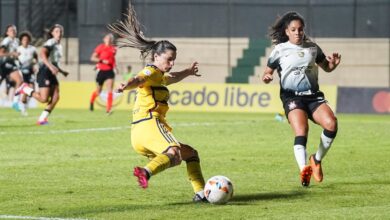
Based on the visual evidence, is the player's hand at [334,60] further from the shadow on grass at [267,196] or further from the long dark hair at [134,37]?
the long dark hair at [134,37]

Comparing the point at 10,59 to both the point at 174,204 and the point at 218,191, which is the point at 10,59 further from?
the point at 218,191

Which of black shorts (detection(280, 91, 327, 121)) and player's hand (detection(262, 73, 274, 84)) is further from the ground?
player's hand (detection(262, 73, 274, 84))

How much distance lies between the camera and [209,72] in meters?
39.8

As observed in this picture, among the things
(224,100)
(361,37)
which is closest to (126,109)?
(224,100)

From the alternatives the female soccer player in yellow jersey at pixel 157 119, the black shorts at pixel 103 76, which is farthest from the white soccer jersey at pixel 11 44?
the female soccer player in yellow jersey at pixel 157 119

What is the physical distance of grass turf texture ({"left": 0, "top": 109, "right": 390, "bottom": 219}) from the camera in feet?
34.7

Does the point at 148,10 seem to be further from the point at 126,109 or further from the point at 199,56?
the point at 126,109

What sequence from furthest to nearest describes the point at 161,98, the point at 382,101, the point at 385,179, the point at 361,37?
the point at 361,37 < the point at 382,101 < the point at 385,179 < the point at 161,98

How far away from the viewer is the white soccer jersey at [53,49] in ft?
75.0

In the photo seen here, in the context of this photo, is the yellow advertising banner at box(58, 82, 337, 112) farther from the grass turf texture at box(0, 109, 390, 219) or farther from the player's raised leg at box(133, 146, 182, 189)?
the player's raised leg at box(133, 146, 182, 189)

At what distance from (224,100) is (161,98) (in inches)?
876

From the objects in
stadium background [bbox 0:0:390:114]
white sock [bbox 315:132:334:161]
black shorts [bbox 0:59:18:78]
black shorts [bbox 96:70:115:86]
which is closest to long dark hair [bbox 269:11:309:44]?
white sock [bbox 315:132:334:161]

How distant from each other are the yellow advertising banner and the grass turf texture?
9.73 m

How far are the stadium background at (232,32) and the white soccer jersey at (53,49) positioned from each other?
1500 cm
